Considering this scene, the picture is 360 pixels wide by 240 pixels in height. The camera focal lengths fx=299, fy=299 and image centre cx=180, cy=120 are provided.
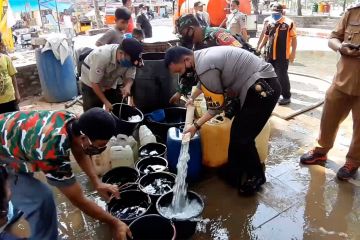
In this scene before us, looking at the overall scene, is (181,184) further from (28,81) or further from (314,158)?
(28,81)

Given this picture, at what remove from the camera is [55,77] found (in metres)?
6.15

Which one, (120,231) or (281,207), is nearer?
(120,231)

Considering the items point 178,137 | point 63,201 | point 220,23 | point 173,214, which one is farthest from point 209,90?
point 220,23

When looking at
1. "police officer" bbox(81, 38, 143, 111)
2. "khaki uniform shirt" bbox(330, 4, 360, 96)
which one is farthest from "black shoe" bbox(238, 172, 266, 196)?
"police officer" bbox(81, 38, 143, 111)

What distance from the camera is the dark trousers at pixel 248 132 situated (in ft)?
9.75

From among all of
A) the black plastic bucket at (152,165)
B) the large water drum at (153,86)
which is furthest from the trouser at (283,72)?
the black plastic bucket at (152,165)

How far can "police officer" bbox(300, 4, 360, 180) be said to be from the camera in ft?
10.5

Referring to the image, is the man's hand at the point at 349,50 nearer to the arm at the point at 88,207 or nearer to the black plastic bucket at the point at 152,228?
the black plastic bucket at the point at 152,228

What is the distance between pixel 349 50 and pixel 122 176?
280cm

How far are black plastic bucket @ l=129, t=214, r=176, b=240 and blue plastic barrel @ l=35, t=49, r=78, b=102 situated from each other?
461cm

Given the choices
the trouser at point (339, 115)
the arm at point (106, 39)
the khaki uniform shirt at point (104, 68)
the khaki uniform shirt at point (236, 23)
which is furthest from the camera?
the khaki uniform shirt at point (236, 23)

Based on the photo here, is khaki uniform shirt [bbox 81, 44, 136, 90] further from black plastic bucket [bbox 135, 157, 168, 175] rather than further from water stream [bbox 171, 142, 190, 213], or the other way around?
water stream [bbox 171, 142, 190, 213]

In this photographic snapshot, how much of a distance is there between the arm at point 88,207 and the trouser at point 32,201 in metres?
0.33

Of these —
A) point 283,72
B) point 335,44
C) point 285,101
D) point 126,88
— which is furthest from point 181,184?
point 283,72
